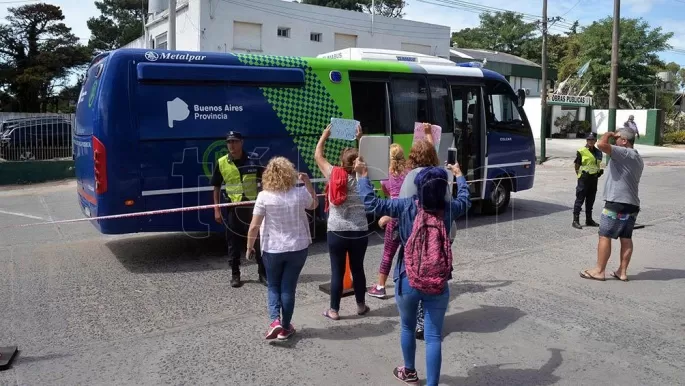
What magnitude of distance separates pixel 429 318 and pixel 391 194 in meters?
1.81

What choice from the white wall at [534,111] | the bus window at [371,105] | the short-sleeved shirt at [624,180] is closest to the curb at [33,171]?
the bus window at [371,105]

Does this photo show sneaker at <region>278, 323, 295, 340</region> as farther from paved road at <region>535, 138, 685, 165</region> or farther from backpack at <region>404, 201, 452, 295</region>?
paved road at <region>535, 138, 685, 165</region>

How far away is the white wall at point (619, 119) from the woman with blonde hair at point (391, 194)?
1179 inches

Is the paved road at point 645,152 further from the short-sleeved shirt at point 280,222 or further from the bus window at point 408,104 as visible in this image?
the short-sleeved shirt at point 280,222

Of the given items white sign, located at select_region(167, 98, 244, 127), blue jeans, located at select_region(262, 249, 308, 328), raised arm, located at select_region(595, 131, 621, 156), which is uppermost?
white sign, located at select_region(167, 98, 244, 127)

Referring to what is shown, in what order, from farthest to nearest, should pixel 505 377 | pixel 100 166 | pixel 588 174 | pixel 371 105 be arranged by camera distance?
pixel 588 174
pixel 371 105
pixel 100 166
pixel 505 377

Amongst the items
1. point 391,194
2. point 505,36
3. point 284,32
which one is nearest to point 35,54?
point 284,32

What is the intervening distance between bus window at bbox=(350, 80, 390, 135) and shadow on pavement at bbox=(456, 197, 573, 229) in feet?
8.35

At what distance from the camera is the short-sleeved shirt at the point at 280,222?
486 cm

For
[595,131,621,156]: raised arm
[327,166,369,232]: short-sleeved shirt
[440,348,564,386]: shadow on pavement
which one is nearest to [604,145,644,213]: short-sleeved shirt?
[595,131,621,156]: raised arm

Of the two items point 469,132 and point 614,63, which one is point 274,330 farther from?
point 614,63

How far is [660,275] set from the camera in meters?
7.37

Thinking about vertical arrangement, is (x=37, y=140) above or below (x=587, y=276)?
above

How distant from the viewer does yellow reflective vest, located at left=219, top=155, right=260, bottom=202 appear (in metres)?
6.73
